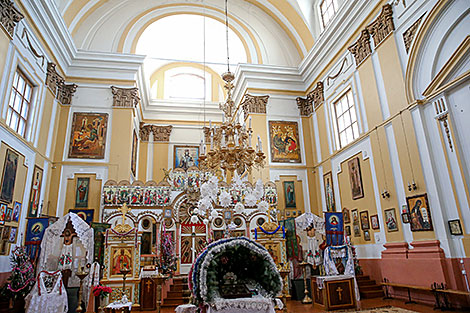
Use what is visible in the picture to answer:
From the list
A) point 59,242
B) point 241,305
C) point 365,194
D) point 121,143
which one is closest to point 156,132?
point 121,143

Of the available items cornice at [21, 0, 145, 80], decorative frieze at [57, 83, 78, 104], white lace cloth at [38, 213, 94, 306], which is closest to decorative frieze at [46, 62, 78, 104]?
decorative frieze at [57, 83, 78, 104]

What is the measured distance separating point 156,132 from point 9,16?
10220 mm

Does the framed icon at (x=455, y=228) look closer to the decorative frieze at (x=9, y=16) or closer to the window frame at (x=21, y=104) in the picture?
the window frame at (x=21, y=104)

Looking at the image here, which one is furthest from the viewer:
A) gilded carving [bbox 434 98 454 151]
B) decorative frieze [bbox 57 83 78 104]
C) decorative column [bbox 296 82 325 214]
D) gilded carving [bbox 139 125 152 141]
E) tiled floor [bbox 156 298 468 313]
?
gilded carving [bbox 139 125 152 141]

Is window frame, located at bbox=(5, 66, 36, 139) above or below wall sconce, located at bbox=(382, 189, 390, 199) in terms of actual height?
above

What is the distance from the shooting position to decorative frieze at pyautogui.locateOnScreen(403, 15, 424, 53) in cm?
884

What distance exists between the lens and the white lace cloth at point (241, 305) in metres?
4.54

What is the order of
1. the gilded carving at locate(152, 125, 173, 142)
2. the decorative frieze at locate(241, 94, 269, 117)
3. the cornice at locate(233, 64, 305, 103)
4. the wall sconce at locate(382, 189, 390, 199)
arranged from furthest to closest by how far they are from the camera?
the gilded carving at locate(152, 125, 173, 142) < the cornice at locate(233, 64, 305, 103) < the decorative frieze at locate(241, 94, 269, 117) < the wall sconce at locate(382, 189, 390, 199)

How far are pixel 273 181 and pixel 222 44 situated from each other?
29.6ft

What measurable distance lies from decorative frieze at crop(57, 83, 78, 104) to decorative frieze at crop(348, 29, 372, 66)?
11266mm

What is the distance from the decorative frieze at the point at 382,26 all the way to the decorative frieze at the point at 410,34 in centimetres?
66

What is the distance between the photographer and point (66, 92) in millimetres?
13797

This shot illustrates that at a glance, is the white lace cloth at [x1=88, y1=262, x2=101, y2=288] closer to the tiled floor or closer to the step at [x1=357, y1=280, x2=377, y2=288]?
the tiled floor

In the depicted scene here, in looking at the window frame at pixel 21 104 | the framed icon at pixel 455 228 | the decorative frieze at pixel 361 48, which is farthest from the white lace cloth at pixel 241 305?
the decorative frieze at pixel 361 48
